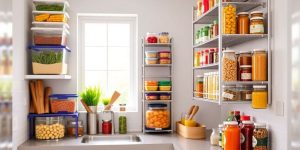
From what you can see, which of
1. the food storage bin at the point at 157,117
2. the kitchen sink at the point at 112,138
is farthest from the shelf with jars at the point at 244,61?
the kitchen sink at the point at 112,138

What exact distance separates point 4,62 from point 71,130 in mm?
2729

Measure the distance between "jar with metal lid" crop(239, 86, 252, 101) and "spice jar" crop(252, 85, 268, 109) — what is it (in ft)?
0.21

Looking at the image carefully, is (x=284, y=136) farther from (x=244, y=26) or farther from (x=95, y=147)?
(x=95, y=147)

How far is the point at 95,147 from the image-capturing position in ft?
9.41

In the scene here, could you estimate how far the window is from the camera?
3689 millimetres

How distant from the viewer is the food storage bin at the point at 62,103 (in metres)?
3.21

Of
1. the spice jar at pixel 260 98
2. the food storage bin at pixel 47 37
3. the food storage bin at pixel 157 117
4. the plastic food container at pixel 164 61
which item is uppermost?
the food storage bin at pixel 47 37

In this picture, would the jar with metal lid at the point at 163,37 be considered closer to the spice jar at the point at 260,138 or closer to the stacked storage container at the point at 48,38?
the stacked storage container at the point at 48,38

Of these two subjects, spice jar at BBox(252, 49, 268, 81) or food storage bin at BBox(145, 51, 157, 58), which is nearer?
spice jar at BBox(252, 49, 268, 81)

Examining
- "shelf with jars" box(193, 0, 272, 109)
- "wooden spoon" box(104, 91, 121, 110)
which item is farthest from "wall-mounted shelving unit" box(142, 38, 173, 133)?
"shelf with jars" box(193, 0, 272, 109)

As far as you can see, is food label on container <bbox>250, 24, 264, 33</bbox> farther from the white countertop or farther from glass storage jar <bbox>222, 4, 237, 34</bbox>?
the white countertop

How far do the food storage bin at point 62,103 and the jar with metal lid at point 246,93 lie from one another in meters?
1.65

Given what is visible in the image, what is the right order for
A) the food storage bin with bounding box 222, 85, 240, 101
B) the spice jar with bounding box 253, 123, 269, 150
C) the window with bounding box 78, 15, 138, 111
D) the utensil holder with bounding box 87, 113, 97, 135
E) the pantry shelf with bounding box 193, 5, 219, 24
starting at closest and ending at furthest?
1. the spice jar with bounding box 253, 123, 269, 150
2. the food storage bin with bounding box 222, 85, 240, 101
3. the pantry shelf with bounding box 193, 5, 219, 24
4. the utensil holder with bounding box 87, 113, 97, 135
5. the window with bounding box 78, 15, 138, 111

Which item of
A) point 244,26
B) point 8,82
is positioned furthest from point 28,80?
point 8,82
